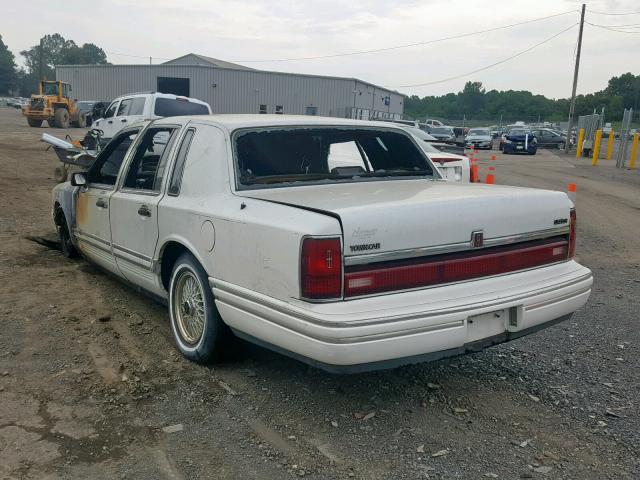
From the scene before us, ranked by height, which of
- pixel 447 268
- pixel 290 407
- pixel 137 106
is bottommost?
pixel 290 407

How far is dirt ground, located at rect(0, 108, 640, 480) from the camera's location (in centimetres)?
286

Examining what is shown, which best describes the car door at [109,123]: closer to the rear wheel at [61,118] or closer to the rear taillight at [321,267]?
the rear taillight at [321,267]

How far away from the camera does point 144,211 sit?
14.3ft

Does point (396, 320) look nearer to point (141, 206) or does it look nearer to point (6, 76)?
point (141, 206)

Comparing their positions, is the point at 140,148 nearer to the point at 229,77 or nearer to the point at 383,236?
the point at 383,236

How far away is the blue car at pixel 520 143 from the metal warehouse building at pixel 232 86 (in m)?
13.7

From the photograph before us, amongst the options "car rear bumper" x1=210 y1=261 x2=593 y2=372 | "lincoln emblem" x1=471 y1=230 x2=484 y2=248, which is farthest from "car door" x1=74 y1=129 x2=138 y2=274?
"lincoln emblem" x1=471 y1=230 x2=484 y2=248

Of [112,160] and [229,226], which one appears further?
[112,160]

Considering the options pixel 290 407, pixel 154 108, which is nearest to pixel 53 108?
pixel 154 108

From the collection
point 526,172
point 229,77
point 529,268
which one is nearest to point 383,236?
point 529,268

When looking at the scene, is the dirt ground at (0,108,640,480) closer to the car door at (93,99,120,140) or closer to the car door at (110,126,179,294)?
the car door at (110,126,179,294)

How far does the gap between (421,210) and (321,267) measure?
2.10ft

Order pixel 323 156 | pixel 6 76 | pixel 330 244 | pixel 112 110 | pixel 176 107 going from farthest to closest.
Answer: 1. pixel 6 76
2. pixel 112 110
3. pixel 176 107
4. pixel 323 156
5. pixel 330 244

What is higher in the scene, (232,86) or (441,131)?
(232,86)
